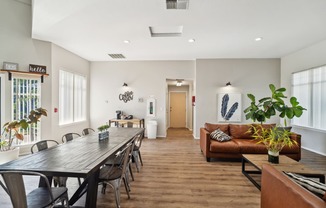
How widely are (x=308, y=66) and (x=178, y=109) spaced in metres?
6.06

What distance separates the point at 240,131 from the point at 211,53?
9.40ft

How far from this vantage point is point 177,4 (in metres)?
3.04

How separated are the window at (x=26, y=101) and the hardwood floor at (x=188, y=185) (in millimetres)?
2432

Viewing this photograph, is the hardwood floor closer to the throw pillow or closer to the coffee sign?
the throw pillow

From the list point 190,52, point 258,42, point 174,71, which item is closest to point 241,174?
point 258,42

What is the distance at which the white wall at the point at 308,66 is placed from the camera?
4.67 m

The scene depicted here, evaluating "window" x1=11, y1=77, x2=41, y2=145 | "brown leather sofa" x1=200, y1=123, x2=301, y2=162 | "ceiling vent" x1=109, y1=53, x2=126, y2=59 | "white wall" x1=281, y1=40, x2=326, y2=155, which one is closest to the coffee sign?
"window" x1=11, y1=77, x2=41, y2=145

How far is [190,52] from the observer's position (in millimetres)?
5793

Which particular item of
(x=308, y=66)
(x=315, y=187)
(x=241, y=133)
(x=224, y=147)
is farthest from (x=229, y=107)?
(x=315, y=187)

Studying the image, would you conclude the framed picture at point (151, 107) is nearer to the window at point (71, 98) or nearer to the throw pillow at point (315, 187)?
the window at point (71, 98)

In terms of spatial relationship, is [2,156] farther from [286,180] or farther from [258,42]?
[258,42]

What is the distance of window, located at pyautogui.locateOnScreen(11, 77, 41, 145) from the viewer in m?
4.39

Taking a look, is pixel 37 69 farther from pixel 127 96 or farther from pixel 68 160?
pixel 68 160

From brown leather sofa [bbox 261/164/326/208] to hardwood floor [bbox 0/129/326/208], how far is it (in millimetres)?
725
